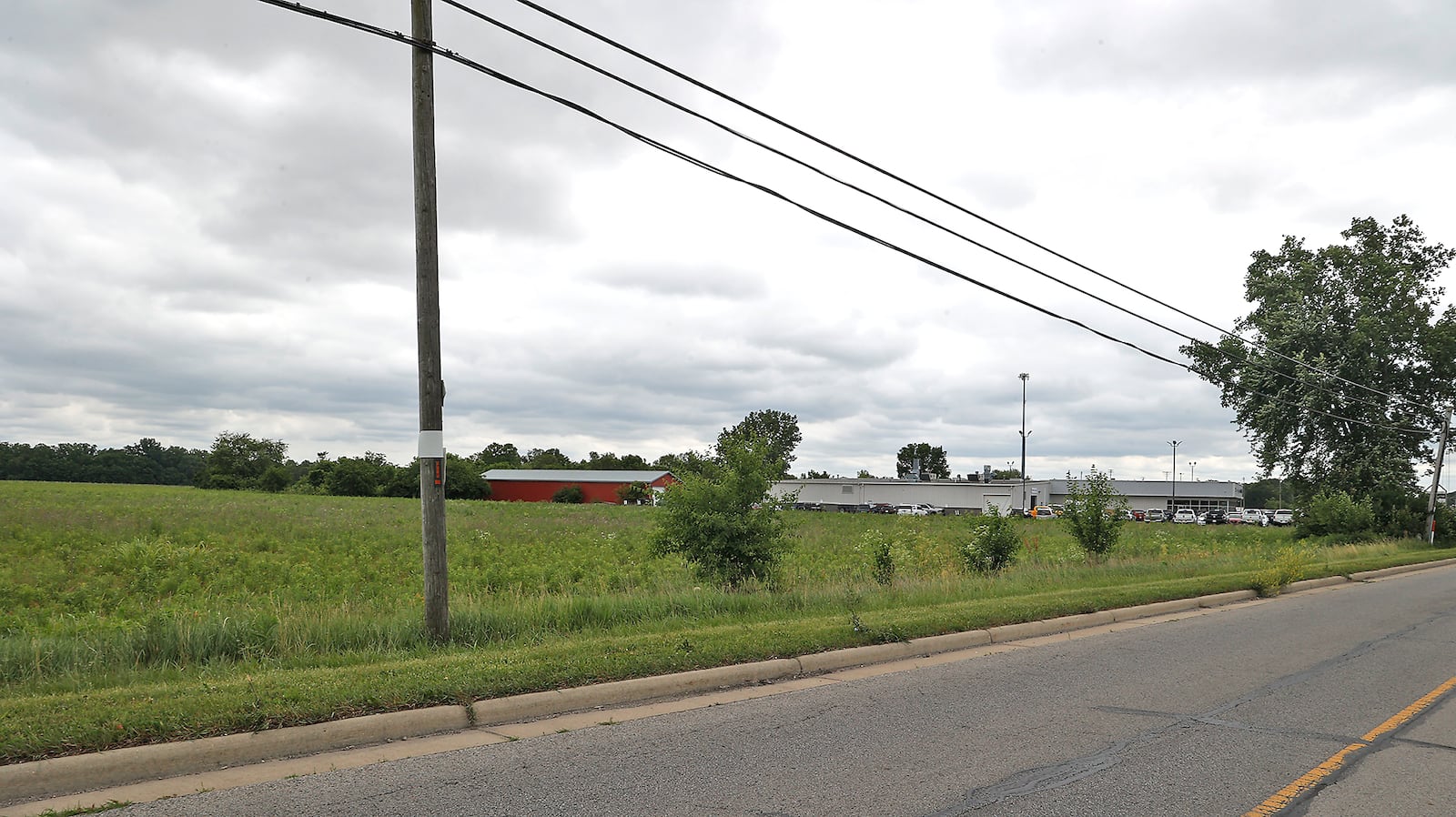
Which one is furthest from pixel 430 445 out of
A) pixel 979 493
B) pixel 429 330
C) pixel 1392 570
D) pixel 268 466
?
pixel 268 466

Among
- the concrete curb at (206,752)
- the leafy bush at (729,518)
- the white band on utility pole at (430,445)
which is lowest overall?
the concrete curb at (206,752)

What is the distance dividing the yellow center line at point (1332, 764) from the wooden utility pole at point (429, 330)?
7526mm

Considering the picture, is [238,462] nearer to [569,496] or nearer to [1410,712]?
[569,496]

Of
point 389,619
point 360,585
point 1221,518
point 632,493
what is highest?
point 389,619

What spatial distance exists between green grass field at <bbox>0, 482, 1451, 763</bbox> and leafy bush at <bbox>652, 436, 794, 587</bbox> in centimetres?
67

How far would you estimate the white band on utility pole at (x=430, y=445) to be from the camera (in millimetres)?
9859

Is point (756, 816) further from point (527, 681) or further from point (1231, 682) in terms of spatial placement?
point (1231, 682)

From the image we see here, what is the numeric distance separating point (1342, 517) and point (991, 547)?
2756 cm

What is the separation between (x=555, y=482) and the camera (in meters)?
106

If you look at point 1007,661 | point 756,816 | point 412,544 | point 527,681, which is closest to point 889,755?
point 756,816

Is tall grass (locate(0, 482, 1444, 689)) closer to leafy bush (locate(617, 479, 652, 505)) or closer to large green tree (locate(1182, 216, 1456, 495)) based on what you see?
large green tree (locate(1182, 216, 1456, 495))

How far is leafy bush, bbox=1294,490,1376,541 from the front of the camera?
→ 40656mm

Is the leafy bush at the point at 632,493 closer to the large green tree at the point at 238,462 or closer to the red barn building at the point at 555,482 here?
the red barn building at the point at 555,482

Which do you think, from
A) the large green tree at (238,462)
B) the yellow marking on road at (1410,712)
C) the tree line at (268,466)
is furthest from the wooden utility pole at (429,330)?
the large green tree at (238,462)
